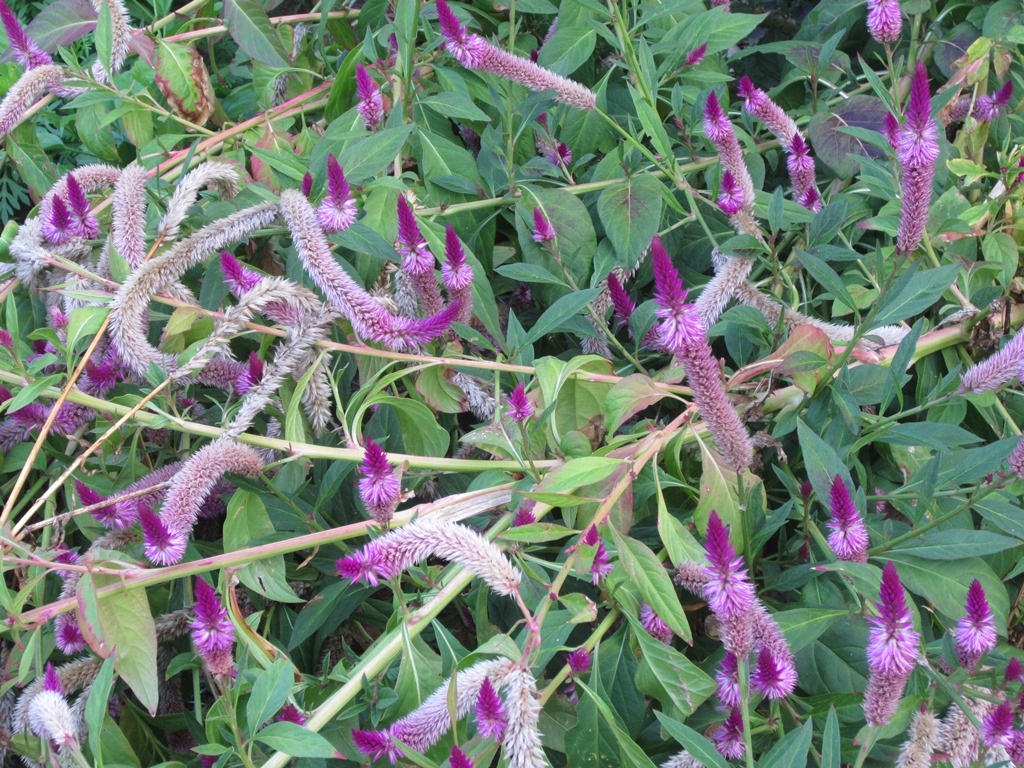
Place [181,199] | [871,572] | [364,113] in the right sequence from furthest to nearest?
[364,113] → [181,199] → [871,572]

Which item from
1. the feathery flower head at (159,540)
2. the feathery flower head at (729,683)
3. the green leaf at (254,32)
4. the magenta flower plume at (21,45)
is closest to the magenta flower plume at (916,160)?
the feathery flower head at (729,683)

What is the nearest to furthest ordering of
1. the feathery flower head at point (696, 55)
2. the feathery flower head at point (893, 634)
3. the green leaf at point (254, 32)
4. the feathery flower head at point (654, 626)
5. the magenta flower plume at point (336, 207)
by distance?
the feathery flower head at point (893, 634)
the feathery flower head at point (654, 626)
the magenta flower plume at point (336, 207)
the feathery flower head at point (696, 55)
the green leaf at point (254, 32)

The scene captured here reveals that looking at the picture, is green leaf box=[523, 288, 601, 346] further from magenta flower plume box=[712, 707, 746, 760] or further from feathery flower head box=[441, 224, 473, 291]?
magenta flower plume box=[712, 707, 746, 760]

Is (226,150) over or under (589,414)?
over

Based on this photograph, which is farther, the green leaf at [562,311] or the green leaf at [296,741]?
the green leaf at [562,311]

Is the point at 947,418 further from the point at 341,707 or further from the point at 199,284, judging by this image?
the point at 199,284

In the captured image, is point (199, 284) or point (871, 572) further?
point (199, 284)

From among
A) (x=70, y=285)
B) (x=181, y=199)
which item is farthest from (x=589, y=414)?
(x=70, y=285)

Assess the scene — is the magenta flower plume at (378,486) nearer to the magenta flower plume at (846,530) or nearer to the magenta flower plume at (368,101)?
the magenta flower plume at (846,530)
